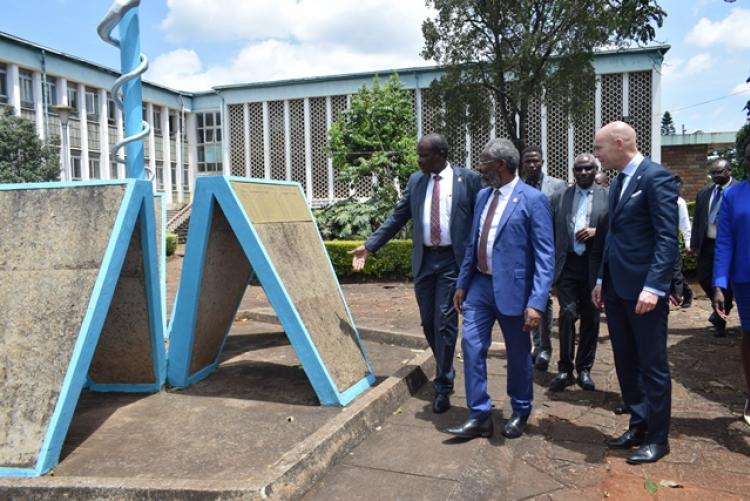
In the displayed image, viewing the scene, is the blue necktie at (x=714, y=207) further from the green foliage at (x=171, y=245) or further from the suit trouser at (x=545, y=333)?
the green foliage at (x=171, y=245)

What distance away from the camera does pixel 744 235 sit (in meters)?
3.88

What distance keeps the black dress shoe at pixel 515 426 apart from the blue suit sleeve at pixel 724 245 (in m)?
1.53

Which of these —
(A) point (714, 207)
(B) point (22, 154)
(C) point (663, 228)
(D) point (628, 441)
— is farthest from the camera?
(B) point (22, 154)

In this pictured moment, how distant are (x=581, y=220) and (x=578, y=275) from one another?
459 millimetres

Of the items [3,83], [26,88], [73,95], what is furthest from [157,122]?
[3,83]

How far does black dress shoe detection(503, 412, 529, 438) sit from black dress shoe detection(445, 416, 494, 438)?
0.12m

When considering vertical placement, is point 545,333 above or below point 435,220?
below

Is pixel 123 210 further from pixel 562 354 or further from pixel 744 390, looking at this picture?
pixel 744 390

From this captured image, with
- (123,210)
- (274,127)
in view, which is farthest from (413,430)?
(274,127)

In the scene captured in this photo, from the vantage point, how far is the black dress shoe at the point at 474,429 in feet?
12.7

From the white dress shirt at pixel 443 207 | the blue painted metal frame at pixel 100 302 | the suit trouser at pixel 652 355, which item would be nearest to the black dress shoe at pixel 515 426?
the suit trouser at pixel 652 355

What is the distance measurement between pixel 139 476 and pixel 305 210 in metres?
2.88

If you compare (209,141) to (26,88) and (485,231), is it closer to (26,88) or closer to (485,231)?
(26,88)

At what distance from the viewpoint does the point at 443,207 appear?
451 cm
